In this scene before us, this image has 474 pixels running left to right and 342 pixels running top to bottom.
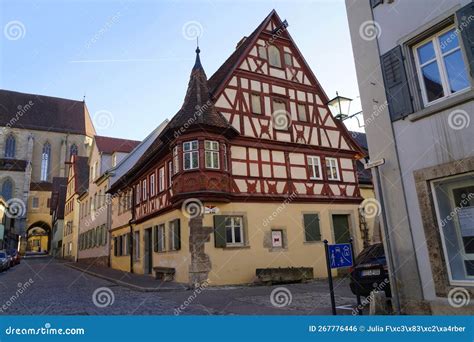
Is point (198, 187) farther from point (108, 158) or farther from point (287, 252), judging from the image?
point (108, 158)

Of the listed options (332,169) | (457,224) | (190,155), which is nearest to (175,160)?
(190,155)

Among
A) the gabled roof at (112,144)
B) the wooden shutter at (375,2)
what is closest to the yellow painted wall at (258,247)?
the wooden shutter at (375,2)

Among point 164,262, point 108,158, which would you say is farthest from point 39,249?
point 164,262

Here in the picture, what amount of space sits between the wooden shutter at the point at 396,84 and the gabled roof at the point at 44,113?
6912 centimetres

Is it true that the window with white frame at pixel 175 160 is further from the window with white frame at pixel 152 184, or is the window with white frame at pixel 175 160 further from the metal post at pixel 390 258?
the metal post at pixel 390 258

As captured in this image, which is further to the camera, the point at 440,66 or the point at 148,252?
the point at 148,252

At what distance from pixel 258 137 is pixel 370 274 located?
972 cm

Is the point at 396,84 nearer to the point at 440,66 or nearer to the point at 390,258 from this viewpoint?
the point at 440,66

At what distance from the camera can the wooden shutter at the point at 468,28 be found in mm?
5926

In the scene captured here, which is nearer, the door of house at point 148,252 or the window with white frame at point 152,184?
the window with white frame at point 152,184

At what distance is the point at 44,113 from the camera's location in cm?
6975

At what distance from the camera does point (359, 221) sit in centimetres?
1891

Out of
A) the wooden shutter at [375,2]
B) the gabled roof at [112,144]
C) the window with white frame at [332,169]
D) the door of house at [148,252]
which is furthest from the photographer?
the gabled roof at [112,144]

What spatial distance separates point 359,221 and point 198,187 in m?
9.00
